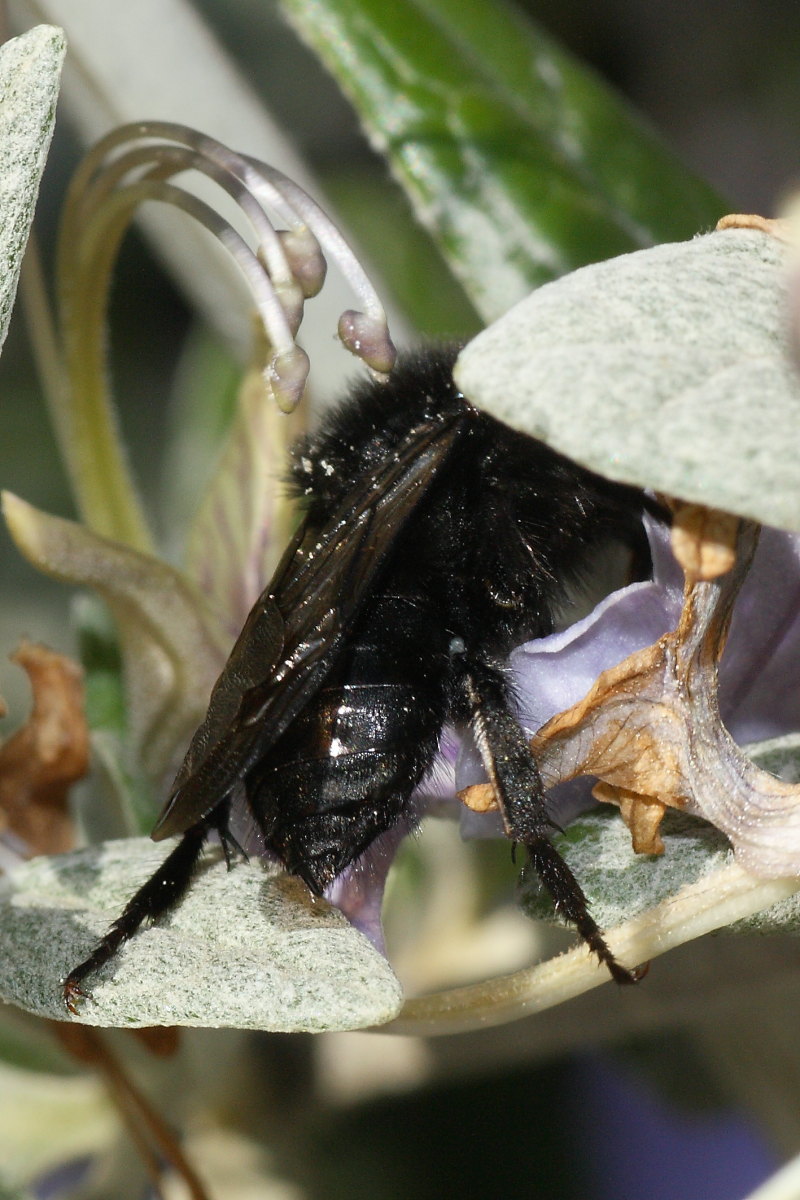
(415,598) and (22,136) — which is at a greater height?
(22,136)

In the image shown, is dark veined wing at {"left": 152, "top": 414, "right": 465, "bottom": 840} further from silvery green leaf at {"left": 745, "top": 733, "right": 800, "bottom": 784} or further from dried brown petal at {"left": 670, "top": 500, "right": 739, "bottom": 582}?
silvery green leaf at {"left": 745, "top": 733, "right": 800, "bottom": 784}

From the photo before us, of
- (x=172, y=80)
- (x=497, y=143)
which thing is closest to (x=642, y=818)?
(x=497, y=143)

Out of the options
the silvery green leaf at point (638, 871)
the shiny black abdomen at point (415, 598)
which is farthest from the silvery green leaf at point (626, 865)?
the shiny black abdomen at point (415, 598)

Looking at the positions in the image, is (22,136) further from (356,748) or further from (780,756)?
(780,756)

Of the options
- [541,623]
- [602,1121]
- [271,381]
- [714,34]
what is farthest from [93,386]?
[714,34]

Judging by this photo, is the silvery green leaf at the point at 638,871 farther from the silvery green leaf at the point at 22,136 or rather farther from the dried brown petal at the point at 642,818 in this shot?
the silvery green leaf at the point at 22,136

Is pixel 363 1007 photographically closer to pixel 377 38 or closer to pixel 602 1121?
pixel 377 38
